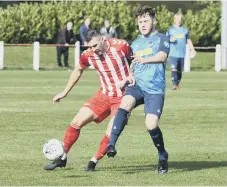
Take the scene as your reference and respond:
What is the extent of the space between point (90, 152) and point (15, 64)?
2728cm

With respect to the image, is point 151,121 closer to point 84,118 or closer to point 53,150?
point 84,118

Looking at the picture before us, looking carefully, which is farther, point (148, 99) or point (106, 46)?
point (106, 46)

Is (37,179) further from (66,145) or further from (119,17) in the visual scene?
(119,17)

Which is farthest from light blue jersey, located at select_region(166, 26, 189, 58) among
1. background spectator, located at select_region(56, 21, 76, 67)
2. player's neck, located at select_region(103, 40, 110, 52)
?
player's neck, located at select_region(103, 40, 110, 52)

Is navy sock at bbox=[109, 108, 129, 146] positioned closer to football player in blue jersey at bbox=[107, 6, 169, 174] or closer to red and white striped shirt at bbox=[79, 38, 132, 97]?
football player in blue jersey at bbox=[107, 6, 169, 174]

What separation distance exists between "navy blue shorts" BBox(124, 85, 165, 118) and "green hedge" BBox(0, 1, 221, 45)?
32.4m

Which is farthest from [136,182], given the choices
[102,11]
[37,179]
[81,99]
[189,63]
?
[102,11]

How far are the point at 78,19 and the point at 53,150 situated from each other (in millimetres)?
34329

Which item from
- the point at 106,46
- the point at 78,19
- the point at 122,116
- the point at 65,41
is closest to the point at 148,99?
the point at 122,116

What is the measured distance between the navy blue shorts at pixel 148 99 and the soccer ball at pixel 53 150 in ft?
3.50

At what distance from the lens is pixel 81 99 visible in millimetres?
23406

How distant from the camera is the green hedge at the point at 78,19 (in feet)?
145

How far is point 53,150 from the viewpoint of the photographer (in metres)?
11.8

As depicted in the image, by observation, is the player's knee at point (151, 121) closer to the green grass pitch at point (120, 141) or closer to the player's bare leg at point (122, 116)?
the player's bare leg at point (122, 116)
